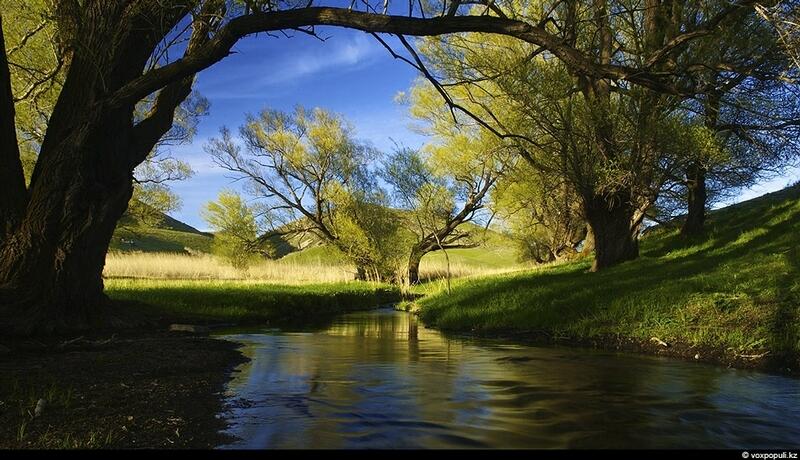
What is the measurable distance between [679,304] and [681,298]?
225 millimetres

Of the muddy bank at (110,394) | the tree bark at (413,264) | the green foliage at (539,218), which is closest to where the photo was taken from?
the muddy bank at (110,394)

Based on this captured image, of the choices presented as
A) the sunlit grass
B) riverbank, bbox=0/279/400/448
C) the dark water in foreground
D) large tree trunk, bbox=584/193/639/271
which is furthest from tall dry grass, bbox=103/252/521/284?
the dark water in foreground

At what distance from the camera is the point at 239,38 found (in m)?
8.71

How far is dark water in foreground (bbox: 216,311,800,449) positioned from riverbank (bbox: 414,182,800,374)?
917 mm

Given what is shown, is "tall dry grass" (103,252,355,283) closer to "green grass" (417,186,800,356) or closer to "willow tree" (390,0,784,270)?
"green grass" (417,186,800,356)

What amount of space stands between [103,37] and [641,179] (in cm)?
1266

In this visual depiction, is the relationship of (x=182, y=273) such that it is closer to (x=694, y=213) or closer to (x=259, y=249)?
(x=259, y=249)

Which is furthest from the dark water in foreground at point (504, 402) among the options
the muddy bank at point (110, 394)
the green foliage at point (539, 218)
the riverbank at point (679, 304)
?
the green foliage at point (539, 218)

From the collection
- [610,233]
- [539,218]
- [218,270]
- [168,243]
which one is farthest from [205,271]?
[168,243]

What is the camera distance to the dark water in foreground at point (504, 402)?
4.69 meters

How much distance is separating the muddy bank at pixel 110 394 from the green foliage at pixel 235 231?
33.4 metres

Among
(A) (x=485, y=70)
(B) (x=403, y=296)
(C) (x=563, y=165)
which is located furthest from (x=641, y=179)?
(B) (x=403, y=296)

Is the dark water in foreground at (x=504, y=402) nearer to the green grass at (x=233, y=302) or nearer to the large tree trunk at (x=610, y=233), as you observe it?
the green grass at (x=233, y=302)

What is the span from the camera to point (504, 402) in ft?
19.7
